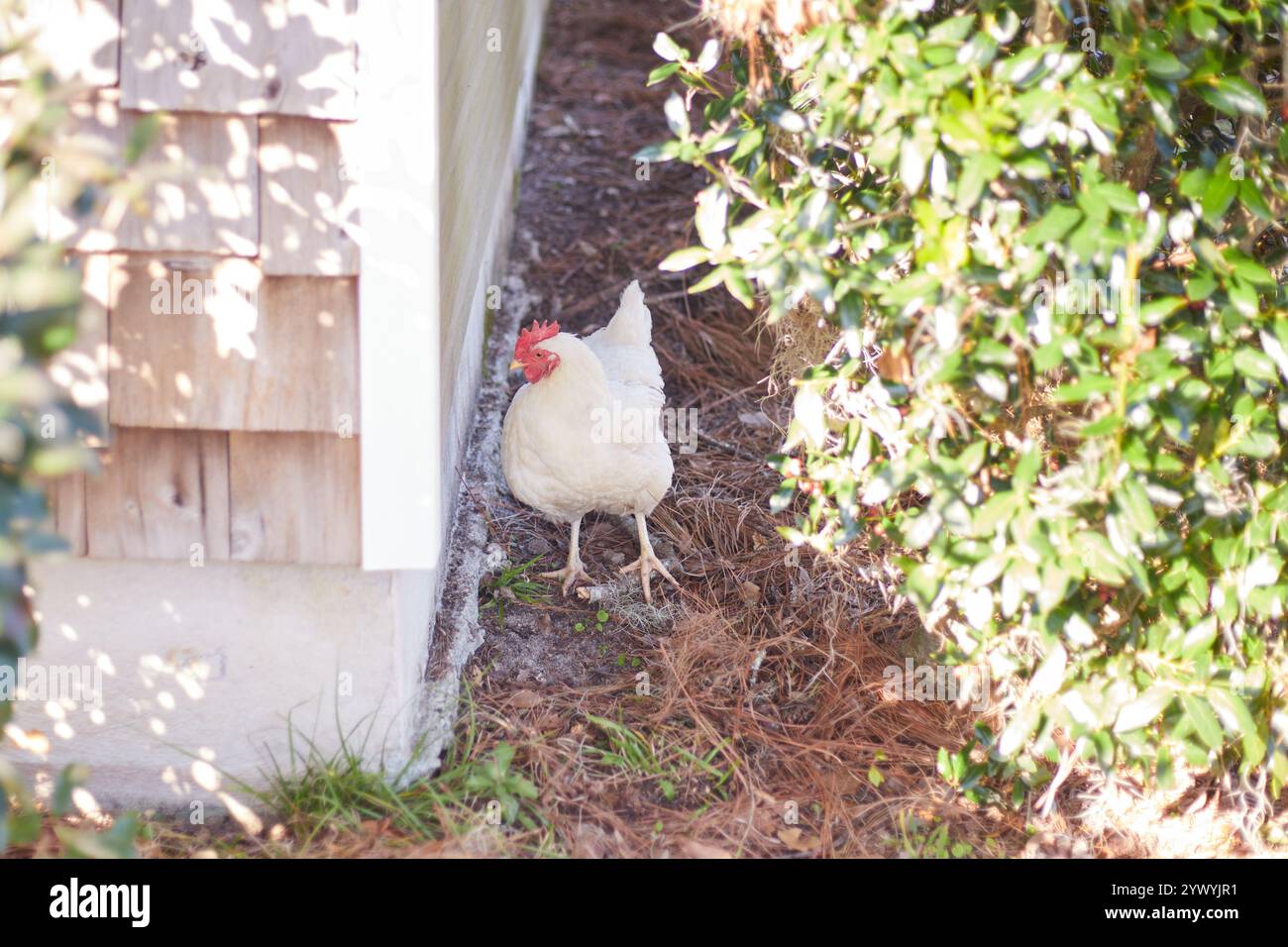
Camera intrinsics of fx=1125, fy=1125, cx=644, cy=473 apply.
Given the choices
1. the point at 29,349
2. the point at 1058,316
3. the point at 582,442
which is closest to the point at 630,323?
the point at 582,442

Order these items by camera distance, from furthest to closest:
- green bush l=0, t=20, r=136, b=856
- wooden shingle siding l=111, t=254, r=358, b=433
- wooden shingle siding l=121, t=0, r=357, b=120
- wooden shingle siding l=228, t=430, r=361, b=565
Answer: wooden shingle siding l=228, t=430, r=361, b=565 → wooden shingle siding l=111, t=254, r=358, b=433 → wooden shingle siding l=121, t=0, r=357, b=120 → green bush l=0, t=20, r=136, b=856

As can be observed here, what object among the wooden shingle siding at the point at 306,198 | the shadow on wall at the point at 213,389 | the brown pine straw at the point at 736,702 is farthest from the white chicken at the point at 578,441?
the wooden shingle siding at the point at 306,198

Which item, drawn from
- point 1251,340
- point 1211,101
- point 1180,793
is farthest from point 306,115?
point 1180,793

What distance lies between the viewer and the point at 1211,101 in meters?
2.10

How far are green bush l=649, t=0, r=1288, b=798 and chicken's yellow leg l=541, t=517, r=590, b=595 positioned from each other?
105cm

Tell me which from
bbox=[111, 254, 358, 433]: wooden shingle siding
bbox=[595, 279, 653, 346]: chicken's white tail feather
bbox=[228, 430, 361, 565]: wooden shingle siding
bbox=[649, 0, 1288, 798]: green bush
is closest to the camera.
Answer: bbox=[649, 0, 1288, 798]: green bush

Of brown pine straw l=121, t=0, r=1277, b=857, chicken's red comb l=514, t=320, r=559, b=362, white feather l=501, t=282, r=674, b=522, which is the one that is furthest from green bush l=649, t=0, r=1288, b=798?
chicken's red comb l=514, t=320, r=559, b=362

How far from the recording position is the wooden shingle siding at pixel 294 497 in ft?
8.07

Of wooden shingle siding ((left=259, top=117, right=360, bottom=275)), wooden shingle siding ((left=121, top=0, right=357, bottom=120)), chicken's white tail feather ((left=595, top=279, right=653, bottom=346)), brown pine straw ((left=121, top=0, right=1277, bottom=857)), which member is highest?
wooden shingle siding ((left=121, top=0, right=357, bottom=120))

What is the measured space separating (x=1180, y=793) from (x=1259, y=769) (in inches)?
7.9

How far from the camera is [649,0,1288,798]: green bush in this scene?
2.04m

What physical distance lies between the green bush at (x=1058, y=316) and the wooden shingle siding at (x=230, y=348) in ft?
2.50

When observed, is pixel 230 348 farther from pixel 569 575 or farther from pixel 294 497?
pixel 569 575

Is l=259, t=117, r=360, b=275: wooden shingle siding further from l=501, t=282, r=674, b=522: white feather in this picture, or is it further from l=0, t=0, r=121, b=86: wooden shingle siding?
l=501, t=282, r=674, b=522: white feather
